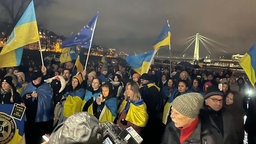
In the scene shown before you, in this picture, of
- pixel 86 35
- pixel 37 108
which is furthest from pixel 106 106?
pixel 86 35

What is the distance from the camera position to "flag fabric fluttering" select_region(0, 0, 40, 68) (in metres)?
4.21

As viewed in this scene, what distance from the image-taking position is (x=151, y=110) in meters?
5.40

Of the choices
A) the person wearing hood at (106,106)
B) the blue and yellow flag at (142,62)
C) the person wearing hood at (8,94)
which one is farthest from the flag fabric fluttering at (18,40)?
the blue and yellow flag at (142,62)

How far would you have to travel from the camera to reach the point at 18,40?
427cm

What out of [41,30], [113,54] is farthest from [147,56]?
[41,30]

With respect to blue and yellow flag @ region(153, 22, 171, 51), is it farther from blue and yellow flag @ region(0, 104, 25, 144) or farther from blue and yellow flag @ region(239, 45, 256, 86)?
blue and yellow flag @ region(0, 104, 25, 144)

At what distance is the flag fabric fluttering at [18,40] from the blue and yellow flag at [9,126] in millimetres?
676

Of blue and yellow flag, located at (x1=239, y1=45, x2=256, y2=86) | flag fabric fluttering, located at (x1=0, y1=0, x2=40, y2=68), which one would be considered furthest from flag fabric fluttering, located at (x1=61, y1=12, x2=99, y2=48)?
blue and yellow flag, located at (x1=239, y1=45, x2=256, y2=86)

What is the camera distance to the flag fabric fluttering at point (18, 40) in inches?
166

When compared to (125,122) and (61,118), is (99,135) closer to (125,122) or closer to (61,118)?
(125,122)

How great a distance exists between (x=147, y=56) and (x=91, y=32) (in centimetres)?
108

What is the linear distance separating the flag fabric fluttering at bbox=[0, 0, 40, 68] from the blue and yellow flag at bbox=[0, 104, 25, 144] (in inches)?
26.6

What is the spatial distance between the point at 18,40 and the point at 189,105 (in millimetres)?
2837

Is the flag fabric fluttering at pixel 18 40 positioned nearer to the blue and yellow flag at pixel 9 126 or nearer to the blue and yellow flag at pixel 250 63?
the blue and yellow flag at pixel 9 126
